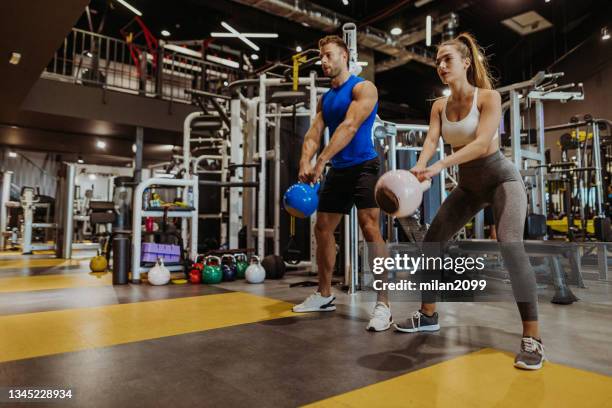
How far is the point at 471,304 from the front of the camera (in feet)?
9.72

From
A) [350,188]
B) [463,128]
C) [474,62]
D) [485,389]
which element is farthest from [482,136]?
[485,389]

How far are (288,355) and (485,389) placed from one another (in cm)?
77

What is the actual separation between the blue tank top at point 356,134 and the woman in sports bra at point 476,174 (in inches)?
17.4

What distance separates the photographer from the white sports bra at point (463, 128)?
6.07 ft

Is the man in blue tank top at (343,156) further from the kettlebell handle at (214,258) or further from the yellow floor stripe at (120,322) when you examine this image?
the kettlebell handle at (214,258)

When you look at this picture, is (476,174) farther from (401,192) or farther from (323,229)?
(323,229)

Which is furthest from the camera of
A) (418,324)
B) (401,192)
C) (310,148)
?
(310,148)

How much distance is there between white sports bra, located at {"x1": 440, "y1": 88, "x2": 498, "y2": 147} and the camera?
1.85 m

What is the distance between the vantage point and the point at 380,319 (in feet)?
7.13

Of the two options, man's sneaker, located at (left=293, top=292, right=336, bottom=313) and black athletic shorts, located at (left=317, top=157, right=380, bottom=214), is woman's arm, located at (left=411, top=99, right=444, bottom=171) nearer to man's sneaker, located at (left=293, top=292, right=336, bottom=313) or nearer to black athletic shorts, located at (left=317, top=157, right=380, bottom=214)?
black athletic shorts, located at (left=317, top=157, right=380, bottom=214)

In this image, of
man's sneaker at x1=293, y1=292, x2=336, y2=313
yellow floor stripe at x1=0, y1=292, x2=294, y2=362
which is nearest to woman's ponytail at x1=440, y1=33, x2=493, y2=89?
man's sneaker at x1=293, y1=292, x2=336, y2=313

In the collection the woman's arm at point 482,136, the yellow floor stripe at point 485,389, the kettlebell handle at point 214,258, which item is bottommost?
the yellow floor stripe at point 485,389

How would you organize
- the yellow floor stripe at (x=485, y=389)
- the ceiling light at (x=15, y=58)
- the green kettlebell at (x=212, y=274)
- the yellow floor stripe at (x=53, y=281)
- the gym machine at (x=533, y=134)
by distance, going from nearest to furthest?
the yellow floor stripe at (x=485, y=389) < the yellow floor stripe at (x=53, y=281) < the green kettlebell at (x=212, y=274) < the gym machine at (x=533, y=134) < the ceiling light at (x=15, y=58)

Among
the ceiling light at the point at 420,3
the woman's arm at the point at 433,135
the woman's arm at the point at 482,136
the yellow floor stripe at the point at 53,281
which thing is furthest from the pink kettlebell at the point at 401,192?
the ceiling light at the point at 420,3
